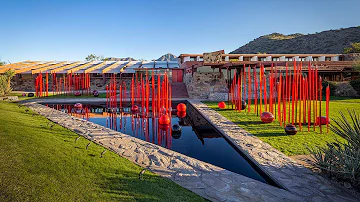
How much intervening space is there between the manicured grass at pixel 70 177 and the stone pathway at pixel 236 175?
0.45 m

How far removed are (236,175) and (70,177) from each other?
3875 millimetres

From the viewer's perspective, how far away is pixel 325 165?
5.51 metres

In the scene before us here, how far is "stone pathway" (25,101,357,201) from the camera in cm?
477

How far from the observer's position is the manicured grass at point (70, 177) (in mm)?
4328

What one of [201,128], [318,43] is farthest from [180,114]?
[318,43]

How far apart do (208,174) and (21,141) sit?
5.41m

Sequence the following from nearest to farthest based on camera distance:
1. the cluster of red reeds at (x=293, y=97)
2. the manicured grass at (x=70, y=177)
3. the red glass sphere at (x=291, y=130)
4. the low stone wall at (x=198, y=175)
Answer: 1. the manicured grass at (x=70, y=177)
2. the low stone wall at (x=198, y=175)
3. the red glass sphere at (x=291, y=130)
4. the cluster of red reeds at (x=293, y=97)

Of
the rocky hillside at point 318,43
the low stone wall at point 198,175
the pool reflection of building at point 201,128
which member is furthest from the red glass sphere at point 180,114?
the rocky hillside at point 318,43

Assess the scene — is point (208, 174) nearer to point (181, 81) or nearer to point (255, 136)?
point (255, 136)

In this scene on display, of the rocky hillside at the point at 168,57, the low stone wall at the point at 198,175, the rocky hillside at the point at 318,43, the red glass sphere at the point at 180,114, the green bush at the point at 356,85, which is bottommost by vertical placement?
the low stone wall at the point at 198,175

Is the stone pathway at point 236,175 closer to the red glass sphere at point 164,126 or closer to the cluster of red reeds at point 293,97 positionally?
the cluster of red reeds at point 293,97

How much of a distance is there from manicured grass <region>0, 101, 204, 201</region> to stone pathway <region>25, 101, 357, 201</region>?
452mm

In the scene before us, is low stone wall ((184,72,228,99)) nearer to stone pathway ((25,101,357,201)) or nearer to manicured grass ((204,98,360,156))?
manicured grass ((204,98,360,156))

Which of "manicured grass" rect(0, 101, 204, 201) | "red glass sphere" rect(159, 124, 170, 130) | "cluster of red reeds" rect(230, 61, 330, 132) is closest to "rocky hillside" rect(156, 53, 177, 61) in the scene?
"cluster of red reeds" rect(230, 61, 330, 132)
